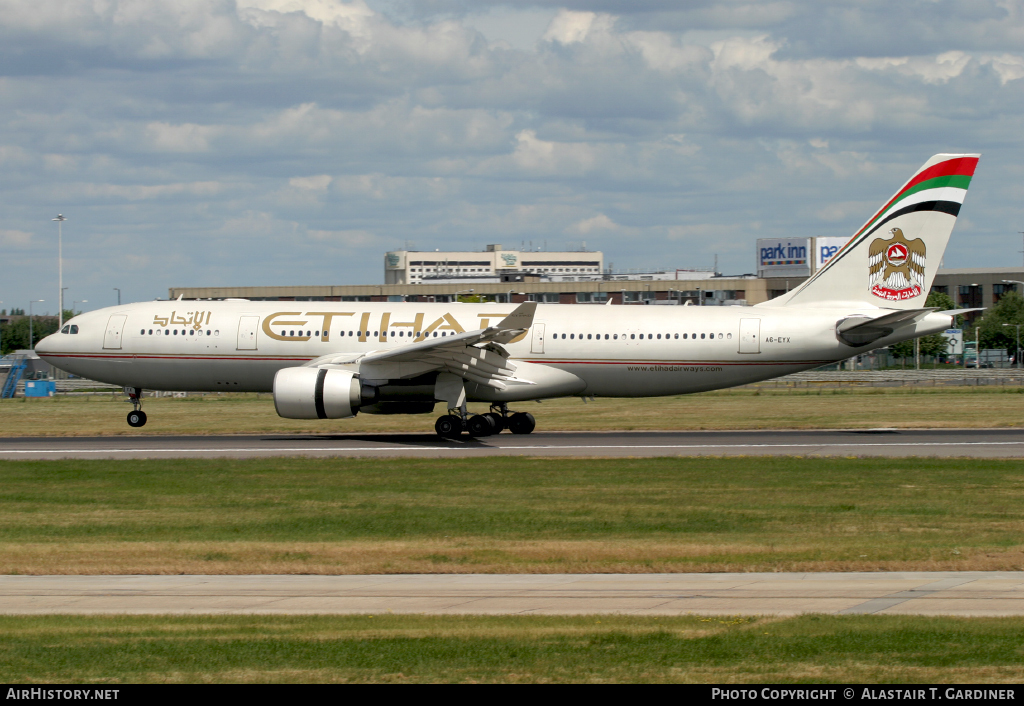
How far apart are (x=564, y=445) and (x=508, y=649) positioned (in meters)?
21.2

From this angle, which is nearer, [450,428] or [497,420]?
[450,428]

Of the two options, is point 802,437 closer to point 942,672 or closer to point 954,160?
point 954,160

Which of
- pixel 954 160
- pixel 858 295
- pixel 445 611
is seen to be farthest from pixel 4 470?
pixel 954 160

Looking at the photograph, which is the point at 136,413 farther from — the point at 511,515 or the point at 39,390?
the point at 39,390

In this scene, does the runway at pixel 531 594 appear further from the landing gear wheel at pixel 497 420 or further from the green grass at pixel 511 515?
the landing gear wheel at pixel 497 420

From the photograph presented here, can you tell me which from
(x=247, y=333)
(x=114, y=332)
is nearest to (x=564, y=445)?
(x=247, y=333)

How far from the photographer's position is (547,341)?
3453cm

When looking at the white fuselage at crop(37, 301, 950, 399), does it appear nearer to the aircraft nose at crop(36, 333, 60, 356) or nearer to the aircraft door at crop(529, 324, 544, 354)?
the aircraft door at crop(529, 324, 544, 354)

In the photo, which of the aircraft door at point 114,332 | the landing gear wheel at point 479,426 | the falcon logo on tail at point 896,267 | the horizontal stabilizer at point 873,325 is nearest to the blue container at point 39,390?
the aircraft door at point 114,332

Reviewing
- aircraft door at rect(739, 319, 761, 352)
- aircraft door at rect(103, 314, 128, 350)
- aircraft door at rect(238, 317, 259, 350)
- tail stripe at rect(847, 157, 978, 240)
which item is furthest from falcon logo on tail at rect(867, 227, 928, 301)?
aircraft door at rect(103, 314, 128, 350)

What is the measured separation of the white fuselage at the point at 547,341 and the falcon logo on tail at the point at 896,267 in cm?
106

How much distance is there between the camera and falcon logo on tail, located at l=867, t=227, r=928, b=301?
1359 inches

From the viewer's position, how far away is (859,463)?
84.8 ft
